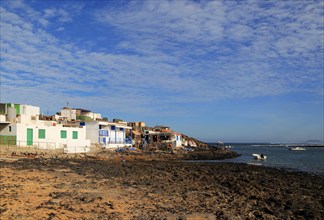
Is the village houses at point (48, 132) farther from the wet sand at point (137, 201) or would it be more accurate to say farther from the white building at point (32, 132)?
the wet sand at point (137, 201)

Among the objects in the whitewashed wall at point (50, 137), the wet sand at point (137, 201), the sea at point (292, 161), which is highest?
the whitewashed wall at point (50, 137)

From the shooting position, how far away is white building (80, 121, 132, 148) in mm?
55219

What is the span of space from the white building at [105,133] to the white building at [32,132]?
6121 millimetres

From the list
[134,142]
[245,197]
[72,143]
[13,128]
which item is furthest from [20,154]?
[134,142]

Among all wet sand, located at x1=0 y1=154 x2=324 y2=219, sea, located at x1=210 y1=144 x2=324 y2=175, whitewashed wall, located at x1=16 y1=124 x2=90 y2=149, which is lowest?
sea, located at x1=210 y1=144 x2=324 y2=175

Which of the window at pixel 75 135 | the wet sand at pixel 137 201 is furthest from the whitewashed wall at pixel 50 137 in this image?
the wet sand at pixel 137 201

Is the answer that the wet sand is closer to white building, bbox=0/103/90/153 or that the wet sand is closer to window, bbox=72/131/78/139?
white building, bbox=0/103/90/153

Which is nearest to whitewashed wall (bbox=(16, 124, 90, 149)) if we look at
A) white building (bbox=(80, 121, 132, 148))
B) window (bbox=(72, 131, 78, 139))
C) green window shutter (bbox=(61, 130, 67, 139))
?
green window shutter (bbox=(61, 130, 67, 139))

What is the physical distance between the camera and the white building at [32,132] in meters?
37.8

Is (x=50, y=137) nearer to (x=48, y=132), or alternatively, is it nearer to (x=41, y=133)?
(x=48, y=132)

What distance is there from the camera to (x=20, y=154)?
3150cm

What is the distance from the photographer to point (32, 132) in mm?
40000

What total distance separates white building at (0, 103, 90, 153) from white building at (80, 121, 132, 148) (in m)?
6.12

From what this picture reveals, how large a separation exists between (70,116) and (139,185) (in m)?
51.7
